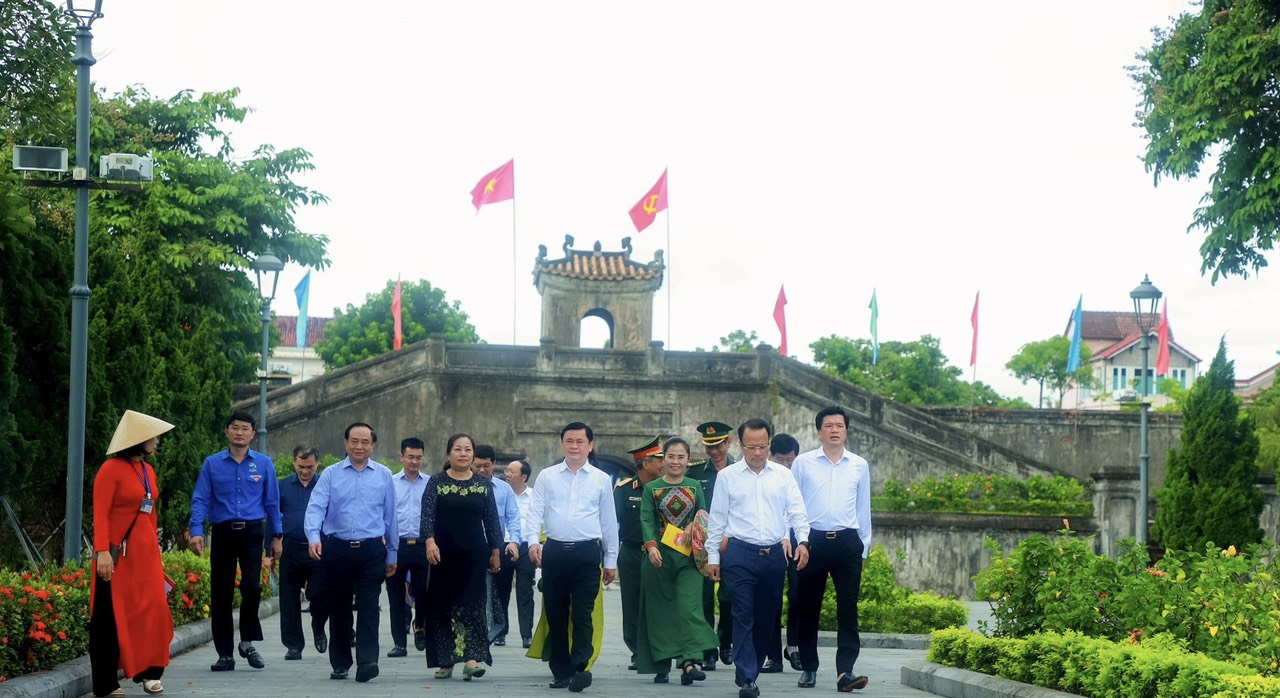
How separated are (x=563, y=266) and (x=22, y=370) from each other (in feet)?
71.3

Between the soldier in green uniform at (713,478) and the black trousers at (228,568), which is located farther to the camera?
the soldier in green uniform at (713,478)

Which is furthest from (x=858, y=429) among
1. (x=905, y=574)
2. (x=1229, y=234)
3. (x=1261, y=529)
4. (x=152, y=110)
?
(x=152, y=110)

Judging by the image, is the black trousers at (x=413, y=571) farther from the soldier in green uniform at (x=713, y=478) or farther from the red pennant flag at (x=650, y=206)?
the red pennant flag at (x=650, y=206)

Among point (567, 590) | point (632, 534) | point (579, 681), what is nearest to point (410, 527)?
point (632, 534)

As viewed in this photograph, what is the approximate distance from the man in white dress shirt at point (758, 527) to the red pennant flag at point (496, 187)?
2707 centimetres

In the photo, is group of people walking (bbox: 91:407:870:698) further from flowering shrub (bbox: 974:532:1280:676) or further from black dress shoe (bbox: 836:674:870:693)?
flowering shrub (bbox: 974:532:1280:676)

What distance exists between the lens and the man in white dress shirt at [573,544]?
10.6m

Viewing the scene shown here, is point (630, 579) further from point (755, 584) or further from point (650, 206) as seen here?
point (650, 206)

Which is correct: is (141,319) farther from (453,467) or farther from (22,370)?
(453,467)

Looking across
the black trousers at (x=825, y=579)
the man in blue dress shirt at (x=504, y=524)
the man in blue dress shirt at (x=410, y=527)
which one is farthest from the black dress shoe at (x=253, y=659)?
the black trousers at (x=825, y=579)

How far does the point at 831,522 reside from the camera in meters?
11.0

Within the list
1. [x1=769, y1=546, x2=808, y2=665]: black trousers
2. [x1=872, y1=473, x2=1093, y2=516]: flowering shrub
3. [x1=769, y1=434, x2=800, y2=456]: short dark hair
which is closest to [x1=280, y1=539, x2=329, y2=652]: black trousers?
[x1=769, y1=546, x2=808, y2=665]: black trousers

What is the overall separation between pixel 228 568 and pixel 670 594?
3.26 meters

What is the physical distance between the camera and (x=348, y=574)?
1088 cm
